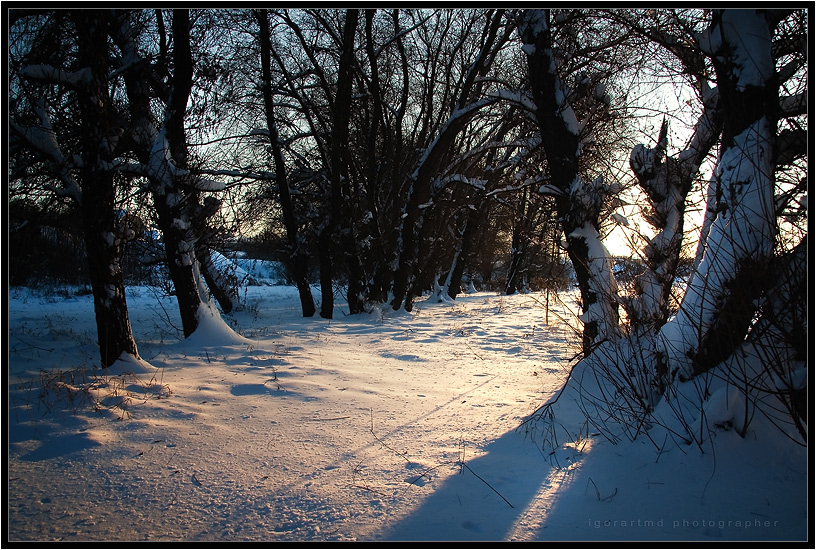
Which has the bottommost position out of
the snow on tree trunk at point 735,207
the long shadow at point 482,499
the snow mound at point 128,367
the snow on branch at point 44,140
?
the long shadow at point 482,499

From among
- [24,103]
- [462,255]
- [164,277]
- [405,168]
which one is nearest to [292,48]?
[405,168]

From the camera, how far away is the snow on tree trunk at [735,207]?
2.70 m

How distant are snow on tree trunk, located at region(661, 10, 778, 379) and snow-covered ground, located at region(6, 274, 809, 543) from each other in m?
0.61

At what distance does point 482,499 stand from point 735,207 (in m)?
2.46

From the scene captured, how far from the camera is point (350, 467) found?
9.05 ft

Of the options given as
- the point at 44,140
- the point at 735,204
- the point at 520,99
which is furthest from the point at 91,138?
the point at 735,204

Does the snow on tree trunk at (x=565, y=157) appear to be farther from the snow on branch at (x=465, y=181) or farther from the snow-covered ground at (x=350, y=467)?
the snow on branch at (x=465, y=181)

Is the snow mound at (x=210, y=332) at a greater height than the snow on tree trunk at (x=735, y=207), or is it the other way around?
the snow on tree trunk at (x=735, y=207)

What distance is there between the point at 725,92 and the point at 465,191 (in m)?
12.2

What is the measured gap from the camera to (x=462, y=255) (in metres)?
16.9

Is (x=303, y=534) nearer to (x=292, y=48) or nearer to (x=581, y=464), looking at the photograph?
(x=581, y=464)

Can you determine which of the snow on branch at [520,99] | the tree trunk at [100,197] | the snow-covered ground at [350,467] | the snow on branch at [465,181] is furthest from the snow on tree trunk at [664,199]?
the snow on branch at [465,181]

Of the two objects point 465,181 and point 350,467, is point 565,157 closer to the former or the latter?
point 350,467

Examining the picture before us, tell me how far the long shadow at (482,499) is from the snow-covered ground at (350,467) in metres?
0.01
